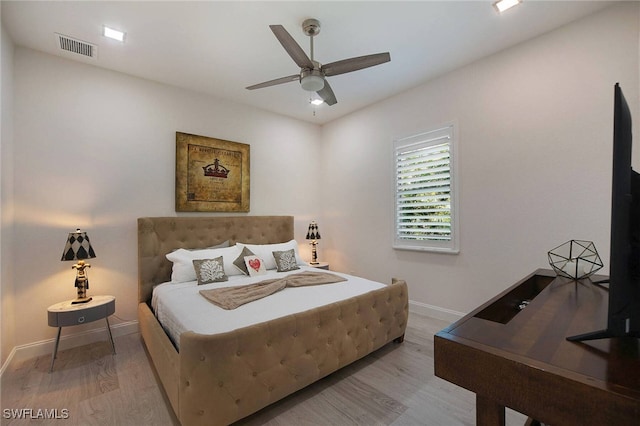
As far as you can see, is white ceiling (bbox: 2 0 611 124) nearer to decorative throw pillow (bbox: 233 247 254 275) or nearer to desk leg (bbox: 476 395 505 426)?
decorative throw pillow (bbox: 233 247 254 275)

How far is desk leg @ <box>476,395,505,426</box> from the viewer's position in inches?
31.9

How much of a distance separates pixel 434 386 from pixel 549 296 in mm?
1268

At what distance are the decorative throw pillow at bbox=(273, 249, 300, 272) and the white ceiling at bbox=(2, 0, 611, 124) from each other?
222 cm

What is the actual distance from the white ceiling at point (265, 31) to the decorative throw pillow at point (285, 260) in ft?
7.30

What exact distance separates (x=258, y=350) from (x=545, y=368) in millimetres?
1501

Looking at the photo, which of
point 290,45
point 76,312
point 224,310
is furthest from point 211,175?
point 290,45

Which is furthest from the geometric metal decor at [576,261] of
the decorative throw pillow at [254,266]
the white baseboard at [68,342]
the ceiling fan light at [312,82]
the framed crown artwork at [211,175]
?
the white baseboard at [68,342]

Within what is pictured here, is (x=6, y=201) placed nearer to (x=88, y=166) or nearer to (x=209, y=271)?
(x=88, y=166)

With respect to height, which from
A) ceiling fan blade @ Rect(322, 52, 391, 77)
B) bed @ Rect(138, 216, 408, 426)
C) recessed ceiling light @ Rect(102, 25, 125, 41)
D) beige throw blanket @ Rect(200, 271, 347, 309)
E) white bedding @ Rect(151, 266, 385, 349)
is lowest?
bed @ Rect(138, 216, 408, 426)

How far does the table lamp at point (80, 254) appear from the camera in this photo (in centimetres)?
255

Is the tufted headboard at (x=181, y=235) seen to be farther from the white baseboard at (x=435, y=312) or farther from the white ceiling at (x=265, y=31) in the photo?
the white baseboard at (x=435, y=312)

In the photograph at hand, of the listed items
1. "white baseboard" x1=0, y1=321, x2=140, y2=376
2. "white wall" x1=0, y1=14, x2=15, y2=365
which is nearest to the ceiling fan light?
"white wall" x1=0, y1=14, x2=15, y2=365

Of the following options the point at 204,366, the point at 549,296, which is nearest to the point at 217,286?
the point at 204,366

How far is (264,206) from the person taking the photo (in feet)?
14.1
